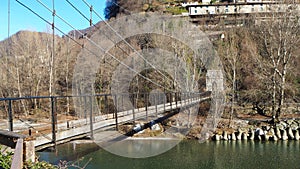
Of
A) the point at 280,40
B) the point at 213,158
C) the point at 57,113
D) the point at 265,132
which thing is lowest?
the point at 213,158

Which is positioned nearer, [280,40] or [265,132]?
[265,132]

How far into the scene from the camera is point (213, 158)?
7883 mm

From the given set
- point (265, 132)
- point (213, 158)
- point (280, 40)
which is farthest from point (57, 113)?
point (280, 40)

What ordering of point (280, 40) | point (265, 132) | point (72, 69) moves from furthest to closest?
point (72, 69) → point (280, 40) → point (265, 132)

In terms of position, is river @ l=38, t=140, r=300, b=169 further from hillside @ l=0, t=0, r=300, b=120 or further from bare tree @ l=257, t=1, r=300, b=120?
hillside @ l=0, t=0, r=300, b=120

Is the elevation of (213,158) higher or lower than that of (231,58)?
lower

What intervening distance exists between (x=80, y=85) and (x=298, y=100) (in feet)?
28.8

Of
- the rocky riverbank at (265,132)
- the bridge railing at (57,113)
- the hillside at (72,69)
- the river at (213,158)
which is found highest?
the hillside at (72,69)

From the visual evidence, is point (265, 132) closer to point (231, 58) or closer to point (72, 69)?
point (231, 58)

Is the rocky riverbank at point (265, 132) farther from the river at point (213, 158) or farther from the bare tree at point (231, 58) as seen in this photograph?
the bare tree at point (231, 58)

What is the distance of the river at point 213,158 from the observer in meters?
7.14

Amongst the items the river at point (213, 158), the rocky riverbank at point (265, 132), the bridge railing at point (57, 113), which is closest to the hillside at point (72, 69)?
the rocky riverbank at point (265, 132)

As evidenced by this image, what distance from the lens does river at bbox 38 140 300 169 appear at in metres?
7.14

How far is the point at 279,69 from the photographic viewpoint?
11977 millimetres
